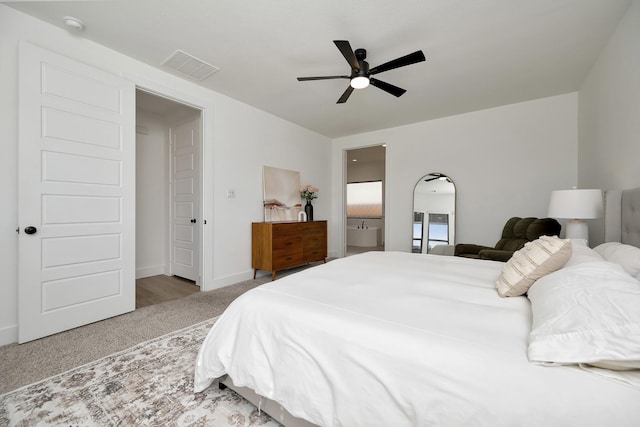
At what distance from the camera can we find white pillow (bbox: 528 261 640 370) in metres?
0.71

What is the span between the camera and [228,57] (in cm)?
270

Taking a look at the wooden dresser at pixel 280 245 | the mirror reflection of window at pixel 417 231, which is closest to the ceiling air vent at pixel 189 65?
the wooden dresser at pixel 280 245

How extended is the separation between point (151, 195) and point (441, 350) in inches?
180

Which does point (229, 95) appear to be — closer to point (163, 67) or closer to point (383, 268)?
point (163, 67)

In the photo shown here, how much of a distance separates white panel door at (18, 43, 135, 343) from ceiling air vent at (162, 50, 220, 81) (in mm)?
502

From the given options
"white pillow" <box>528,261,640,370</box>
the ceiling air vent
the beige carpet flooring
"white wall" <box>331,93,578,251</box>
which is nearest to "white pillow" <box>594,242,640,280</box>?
"white pillow" <box>528,261,640,370</box>

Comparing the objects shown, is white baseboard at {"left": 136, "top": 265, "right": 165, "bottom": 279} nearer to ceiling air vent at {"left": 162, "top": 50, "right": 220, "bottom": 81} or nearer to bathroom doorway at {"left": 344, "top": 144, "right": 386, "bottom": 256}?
ceiling air vent at {"left": 162, "top": 50, "right": 220, "bottom": 81}

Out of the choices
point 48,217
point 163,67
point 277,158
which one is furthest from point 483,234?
point 48,217

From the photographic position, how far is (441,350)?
0.86m

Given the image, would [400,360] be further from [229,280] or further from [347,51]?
[229,280]

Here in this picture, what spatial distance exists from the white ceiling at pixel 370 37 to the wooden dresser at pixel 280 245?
1.92 metres

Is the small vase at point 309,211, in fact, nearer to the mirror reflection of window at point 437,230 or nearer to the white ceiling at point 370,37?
the white ceiling at point 370,37

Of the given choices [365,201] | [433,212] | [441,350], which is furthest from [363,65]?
[365,201]

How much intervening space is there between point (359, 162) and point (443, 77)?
4962 millimetres
